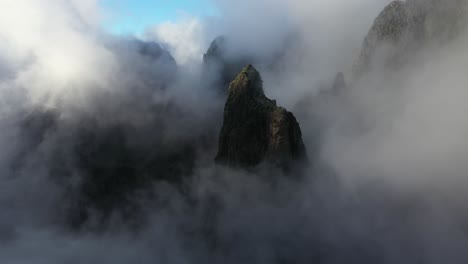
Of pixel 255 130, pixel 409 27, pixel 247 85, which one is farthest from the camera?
pixel 247 85

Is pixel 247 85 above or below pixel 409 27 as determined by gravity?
below

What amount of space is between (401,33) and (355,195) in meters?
47.7

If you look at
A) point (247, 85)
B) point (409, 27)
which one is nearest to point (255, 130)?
point (247, 85)

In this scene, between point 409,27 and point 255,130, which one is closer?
point 409,27

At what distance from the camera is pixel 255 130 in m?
128

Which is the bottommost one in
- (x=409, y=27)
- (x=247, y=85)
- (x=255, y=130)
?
(x=255, y=130)

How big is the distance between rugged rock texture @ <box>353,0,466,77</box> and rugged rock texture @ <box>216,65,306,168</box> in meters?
35.1

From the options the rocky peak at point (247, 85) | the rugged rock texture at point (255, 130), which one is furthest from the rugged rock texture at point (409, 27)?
the rocky peak at point (247, 85)

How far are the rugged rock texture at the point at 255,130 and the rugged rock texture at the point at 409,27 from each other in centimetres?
3513

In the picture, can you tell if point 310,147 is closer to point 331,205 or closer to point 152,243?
point 331,205

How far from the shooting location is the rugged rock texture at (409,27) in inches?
4481

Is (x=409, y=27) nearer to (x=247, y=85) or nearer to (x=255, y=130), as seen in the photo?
(x=247, y=85)

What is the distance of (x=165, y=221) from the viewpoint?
577 ft

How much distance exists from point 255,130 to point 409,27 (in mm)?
50389
